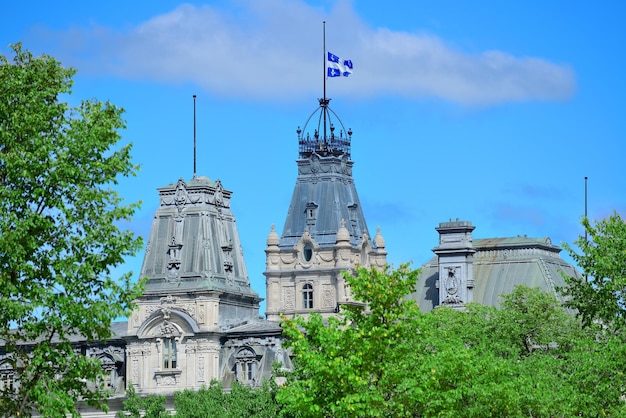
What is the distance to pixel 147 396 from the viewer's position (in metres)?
169

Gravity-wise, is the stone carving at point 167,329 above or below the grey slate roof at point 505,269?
below

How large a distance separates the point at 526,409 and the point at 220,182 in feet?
292

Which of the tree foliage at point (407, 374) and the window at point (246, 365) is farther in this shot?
the window at point (246, 365)

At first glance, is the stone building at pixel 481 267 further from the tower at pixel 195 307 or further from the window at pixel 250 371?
the window at pixel 250 371

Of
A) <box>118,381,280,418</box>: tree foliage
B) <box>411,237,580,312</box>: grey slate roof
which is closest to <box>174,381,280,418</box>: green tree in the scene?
<box>118,381,280,418</box>: tree foliage

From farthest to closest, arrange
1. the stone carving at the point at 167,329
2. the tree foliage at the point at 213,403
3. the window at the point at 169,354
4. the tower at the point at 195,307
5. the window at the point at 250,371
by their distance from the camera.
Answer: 1. the stone carving at the point at 167,329
2. the window at the point at 169,354
3. the tower at the point at 195,307
4. the window at the point at 250,371
5. the tree foliage at the point at 213,403

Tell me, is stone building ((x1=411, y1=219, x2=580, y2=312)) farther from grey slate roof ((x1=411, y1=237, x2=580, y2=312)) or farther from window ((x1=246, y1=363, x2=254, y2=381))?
window ((x1=246, y1=363, x2=254, y2=381))

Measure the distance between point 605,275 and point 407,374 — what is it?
18.9 metres

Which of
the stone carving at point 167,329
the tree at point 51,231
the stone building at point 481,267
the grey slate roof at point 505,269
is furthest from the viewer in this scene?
the stone building at point 481,267

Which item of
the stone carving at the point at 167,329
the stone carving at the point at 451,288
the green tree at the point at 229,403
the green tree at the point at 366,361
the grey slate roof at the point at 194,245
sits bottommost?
the green tree at the point at 366,361

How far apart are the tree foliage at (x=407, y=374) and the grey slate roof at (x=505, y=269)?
65525 mm

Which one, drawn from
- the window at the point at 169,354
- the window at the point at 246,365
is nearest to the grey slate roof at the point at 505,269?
the window at the point at 246,365

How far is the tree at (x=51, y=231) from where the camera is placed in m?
79.8

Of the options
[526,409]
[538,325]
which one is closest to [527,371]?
[526,409]
